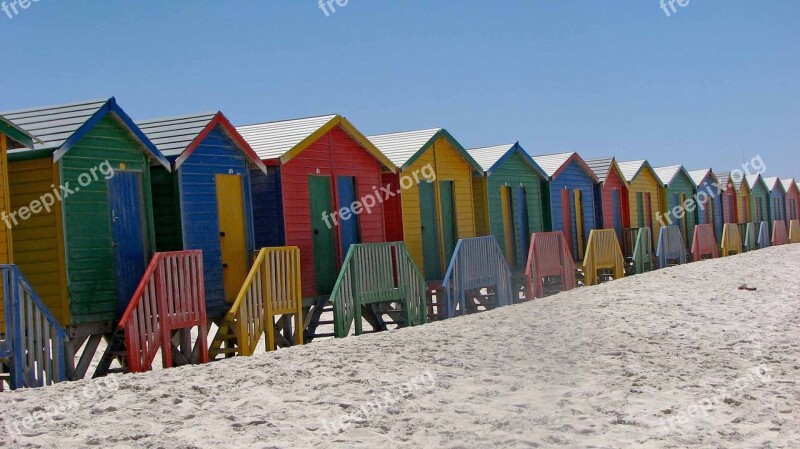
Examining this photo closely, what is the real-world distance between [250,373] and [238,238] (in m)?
4.74

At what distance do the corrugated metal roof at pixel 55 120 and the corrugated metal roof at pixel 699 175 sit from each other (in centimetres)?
2694

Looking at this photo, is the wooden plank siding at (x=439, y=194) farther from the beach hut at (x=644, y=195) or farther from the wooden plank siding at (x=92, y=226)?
the beach hut at (x=644, y=195)

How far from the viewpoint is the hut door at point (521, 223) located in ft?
74.9

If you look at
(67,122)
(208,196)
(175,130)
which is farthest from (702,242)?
(67,122)

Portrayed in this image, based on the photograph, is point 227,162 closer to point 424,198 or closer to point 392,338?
point 392,338

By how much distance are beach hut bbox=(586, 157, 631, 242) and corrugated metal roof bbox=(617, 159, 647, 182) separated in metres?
0.59

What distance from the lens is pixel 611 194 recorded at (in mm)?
28016

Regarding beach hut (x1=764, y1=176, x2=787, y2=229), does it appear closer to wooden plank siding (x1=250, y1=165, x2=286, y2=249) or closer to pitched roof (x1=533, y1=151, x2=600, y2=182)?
pitched roof (x1=533, y1=151, x2=600, y2=182)

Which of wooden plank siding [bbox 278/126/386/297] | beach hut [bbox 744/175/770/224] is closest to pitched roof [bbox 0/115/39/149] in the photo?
wooden plank siding [bbox 278/126/386/297]

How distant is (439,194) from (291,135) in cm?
435

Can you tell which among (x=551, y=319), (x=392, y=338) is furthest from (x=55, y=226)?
(x=551, y=319)

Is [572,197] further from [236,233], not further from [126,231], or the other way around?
[126,231]

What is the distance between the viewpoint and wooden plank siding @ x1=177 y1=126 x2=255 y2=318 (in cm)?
1362

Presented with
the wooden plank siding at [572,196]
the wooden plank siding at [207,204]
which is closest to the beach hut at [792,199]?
the wooden plank siding at [572,196]
